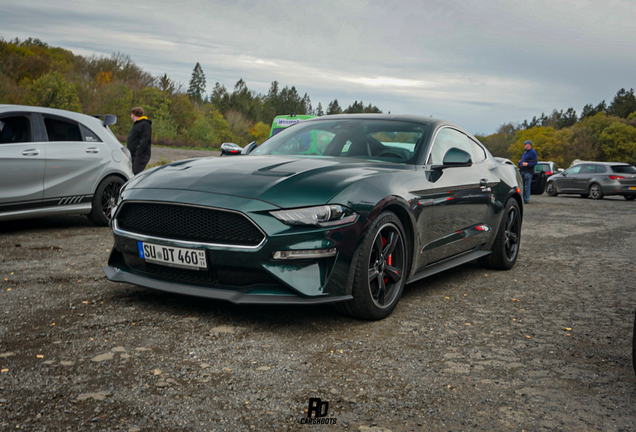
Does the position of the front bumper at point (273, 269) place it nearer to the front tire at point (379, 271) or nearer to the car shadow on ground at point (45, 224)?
the front tire at point (379, 271)

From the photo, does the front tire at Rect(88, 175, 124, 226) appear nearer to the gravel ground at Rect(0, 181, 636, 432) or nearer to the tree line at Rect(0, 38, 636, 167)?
the gravel ground at Rect(0, 181, 636, 432)

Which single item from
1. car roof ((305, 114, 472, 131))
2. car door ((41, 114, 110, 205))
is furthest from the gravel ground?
car door ((41, 114, 110, 205))

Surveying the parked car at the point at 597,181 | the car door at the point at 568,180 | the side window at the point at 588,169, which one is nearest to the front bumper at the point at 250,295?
the parked car at the point at 597,181

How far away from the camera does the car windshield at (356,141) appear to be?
15.6 feet

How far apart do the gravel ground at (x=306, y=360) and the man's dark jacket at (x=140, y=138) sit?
6.42 m

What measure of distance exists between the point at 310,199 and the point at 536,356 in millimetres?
1609

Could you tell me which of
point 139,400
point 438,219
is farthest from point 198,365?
point 438,219

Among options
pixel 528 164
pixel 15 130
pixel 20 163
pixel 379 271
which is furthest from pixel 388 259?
pixel 528 164

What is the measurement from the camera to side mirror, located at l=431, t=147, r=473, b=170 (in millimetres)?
4734

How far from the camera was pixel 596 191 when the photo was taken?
2445 centimetres

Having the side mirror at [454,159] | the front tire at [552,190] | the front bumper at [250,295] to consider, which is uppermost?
the side mirror at [454,159]

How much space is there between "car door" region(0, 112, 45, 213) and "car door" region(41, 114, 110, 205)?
124 millimetres

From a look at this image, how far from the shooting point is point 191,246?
3.53 meters

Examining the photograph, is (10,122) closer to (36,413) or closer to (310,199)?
(310,199)
